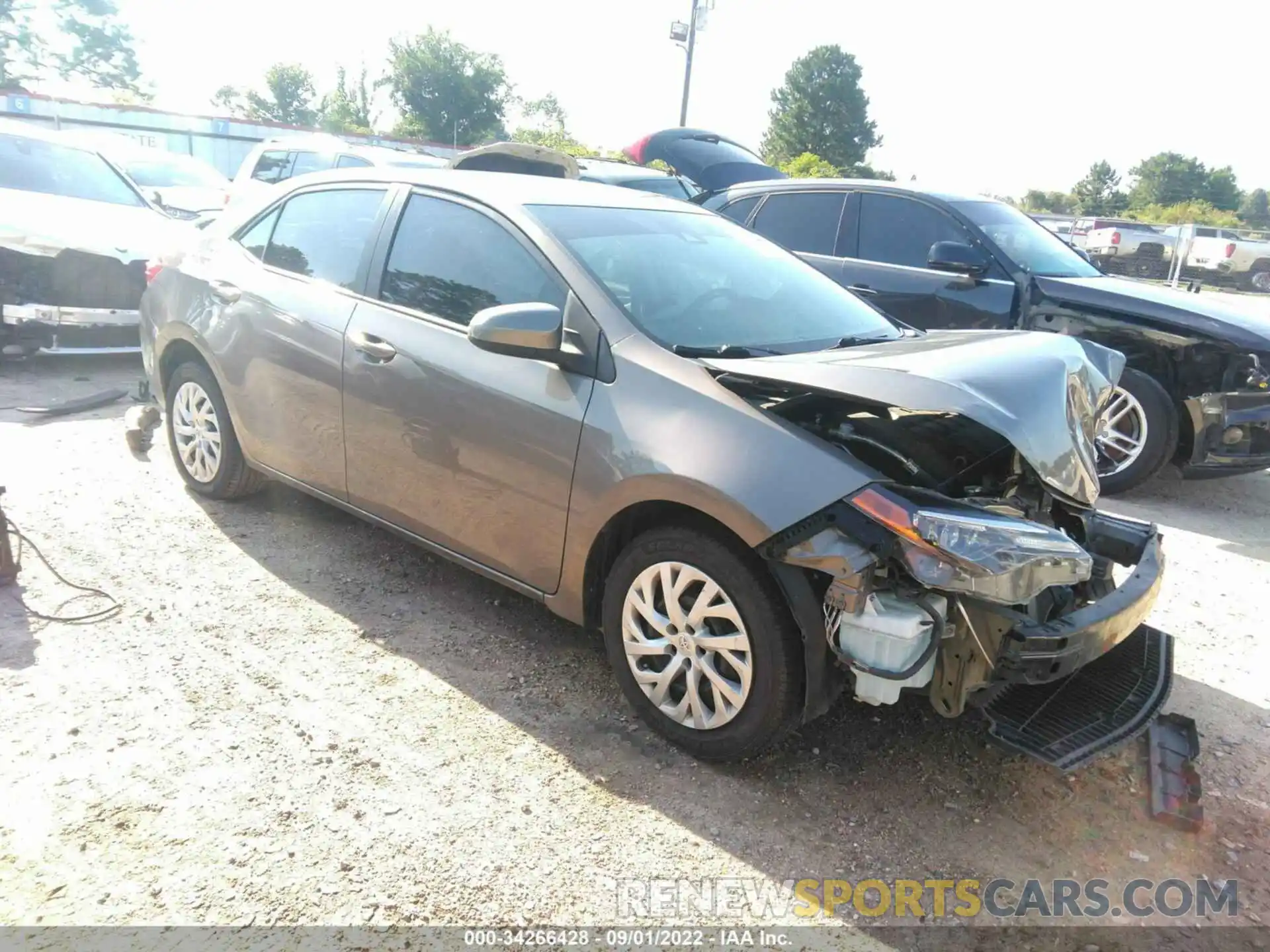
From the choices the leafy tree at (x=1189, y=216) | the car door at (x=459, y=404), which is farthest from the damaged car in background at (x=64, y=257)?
the leafy tree at (x=1189, y=216)

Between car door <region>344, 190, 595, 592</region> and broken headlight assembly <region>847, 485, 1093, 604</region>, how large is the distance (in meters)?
1.06

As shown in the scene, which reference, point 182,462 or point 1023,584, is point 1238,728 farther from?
point 182,462

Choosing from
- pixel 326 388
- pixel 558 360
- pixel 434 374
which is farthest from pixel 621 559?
pixel 326 388

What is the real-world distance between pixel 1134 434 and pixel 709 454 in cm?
425

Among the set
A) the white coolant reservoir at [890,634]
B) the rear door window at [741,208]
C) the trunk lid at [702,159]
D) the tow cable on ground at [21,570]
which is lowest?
the tow cable on ground at [21,570]

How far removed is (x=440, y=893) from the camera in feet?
7.47

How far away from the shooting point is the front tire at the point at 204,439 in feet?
14.4

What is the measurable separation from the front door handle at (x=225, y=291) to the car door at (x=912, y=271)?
151 inches

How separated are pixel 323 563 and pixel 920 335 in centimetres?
276

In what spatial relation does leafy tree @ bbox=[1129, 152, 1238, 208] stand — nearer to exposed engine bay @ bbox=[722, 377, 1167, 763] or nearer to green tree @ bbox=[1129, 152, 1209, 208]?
green tree @ bbox=[1129, 152, 1209, 208]

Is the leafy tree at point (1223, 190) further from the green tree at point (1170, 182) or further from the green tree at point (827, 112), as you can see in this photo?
the green tree at point (827, 112)

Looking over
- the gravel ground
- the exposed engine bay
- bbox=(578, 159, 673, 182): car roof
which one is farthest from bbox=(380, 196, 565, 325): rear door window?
bbox=(578, 159, 673, 182): car roof

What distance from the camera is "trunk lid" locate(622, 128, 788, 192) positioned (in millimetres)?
8180

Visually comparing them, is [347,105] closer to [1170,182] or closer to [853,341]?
→ [1170,182]
